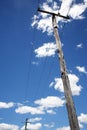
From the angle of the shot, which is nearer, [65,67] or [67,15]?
[65,67]

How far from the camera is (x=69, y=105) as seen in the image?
780cm

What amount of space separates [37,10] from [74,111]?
581 centimetres

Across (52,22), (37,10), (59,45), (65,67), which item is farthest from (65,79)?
(37,10)

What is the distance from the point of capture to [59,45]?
957 centimetres

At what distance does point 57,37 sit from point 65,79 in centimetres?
226

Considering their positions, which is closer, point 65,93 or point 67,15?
point 65,93

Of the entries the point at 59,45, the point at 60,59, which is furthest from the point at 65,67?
the point at 59,45

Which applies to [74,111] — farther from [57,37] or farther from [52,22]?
[52,22]

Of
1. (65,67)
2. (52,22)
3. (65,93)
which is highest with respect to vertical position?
(52,22)

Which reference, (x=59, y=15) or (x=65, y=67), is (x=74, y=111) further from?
(x=59, y=15)

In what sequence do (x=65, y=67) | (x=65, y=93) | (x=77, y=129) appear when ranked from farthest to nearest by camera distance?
(x=65, y=67) < (x=65, y=93) < (x=77, y=129)

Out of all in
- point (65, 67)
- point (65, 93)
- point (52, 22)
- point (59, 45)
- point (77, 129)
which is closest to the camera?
point (77, 129)

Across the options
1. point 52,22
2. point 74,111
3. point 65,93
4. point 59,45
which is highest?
point 52,22

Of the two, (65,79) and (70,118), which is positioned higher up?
(65,79)
